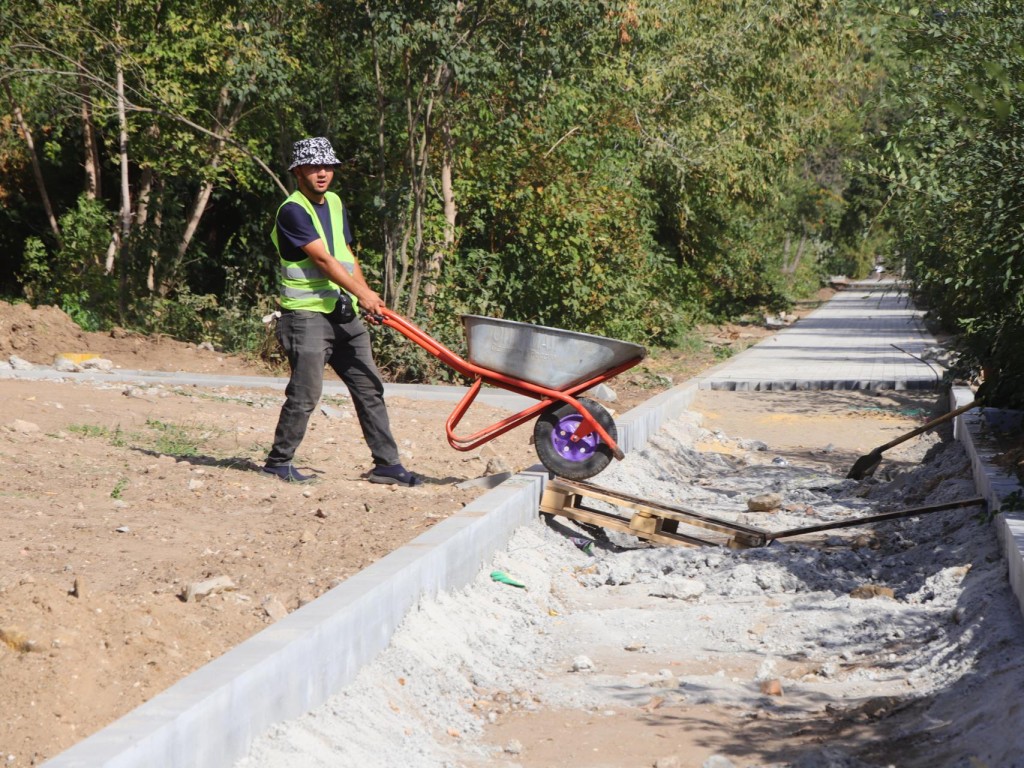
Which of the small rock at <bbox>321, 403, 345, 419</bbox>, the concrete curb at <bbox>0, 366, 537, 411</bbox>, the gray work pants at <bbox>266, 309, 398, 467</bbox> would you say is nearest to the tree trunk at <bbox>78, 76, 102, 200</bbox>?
the concrete curb at <bbox>0, 366, 537, 411</bbox>

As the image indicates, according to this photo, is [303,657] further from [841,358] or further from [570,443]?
[841,358]

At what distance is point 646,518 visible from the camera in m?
7.27

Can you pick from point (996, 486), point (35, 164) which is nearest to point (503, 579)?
point (996, 486)

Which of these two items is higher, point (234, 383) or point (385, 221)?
point (385, 221)

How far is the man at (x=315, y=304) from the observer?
23.2 ft

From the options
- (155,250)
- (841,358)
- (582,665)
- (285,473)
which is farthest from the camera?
(841,358)

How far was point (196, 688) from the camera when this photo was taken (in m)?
3.37

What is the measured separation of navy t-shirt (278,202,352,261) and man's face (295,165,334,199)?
8 cm

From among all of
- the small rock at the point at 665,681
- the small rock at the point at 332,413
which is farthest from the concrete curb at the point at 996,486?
the small rock at the point at 332,413

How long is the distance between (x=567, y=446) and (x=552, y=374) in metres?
0.48

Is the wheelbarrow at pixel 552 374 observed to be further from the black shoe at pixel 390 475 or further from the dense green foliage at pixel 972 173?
the dense green foliage at pixel 972 173

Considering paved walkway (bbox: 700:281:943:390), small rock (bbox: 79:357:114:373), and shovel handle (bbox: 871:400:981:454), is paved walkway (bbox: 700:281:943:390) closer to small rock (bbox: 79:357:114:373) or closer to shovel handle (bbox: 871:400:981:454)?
shovel handle (bbox: 871:400:981:454)

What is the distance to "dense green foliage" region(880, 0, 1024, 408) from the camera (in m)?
7.71

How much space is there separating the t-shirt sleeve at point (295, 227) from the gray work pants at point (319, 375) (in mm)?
392
